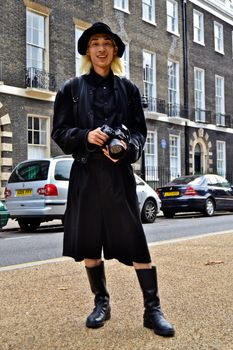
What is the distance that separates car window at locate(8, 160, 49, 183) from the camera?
12.8 meters

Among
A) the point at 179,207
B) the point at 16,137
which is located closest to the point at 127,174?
the point at 179,207

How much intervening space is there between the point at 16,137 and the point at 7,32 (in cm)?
387

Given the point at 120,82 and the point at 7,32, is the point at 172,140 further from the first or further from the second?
the point at 120,82

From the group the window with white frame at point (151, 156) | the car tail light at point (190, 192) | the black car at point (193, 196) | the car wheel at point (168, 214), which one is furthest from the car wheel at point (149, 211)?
the window with white frame at point (151, 156)

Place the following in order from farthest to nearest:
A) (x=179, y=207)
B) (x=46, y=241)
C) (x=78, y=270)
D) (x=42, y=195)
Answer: (x=179, y=207) → (x=42, y=195) → (x=46, y=241) → (x=78, y=270)

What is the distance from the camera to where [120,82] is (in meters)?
3.75

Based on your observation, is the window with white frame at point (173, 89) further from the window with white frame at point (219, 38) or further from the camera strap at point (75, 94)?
the camera strap at point (75, 94)

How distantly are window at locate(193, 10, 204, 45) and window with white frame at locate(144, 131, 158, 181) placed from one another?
715 centimetres

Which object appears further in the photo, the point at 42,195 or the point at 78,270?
the point at 42,195

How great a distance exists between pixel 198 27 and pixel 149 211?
18511 mm

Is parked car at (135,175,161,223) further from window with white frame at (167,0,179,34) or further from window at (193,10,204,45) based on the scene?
window at (193,10,204,45)

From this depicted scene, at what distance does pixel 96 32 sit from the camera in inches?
146

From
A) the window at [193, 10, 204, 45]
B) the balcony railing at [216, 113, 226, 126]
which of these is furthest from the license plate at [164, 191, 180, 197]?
the balcony railing at [216, 113, 226, 126]

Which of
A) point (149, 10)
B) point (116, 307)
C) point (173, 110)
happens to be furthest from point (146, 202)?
point (149, 10)
